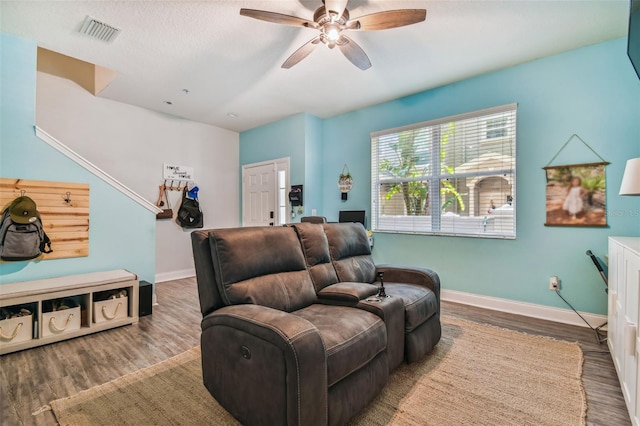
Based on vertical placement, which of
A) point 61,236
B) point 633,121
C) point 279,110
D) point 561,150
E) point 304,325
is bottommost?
point 304,325

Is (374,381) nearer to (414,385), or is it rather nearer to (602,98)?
(414,385)

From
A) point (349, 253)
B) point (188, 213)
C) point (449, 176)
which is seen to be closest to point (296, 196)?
point (188, 213)

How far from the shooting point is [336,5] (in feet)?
6.46

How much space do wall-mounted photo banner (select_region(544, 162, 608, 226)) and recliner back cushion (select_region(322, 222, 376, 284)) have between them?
1.99 metres

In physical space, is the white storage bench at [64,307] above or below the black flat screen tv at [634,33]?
below

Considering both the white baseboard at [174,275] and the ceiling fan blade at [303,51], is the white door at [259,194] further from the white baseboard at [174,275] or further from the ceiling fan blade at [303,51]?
the ceiling fan blade at [303,51]

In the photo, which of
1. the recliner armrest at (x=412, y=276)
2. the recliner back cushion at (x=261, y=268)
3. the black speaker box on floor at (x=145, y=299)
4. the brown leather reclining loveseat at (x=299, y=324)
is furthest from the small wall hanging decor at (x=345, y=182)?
the black speaker box on floor at (x=145, y=299)

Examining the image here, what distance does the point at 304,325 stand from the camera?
1.28 metres

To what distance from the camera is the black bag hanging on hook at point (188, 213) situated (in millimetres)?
4875

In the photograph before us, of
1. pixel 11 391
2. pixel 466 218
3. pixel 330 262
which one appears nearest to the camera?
pixel 11 391

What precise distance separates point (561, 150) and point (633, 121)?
1.73 ft

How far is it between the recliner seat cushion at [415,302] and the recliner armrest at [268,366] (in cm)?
91

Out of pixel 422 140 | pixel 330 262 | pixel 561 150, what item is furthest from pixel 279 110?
pixel 561 150

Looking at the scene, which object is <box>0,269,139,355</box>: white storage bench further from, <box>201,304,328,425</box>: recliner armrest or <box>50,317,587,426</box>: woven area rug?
<box>201,304,328,425</box>: recliner armrest
